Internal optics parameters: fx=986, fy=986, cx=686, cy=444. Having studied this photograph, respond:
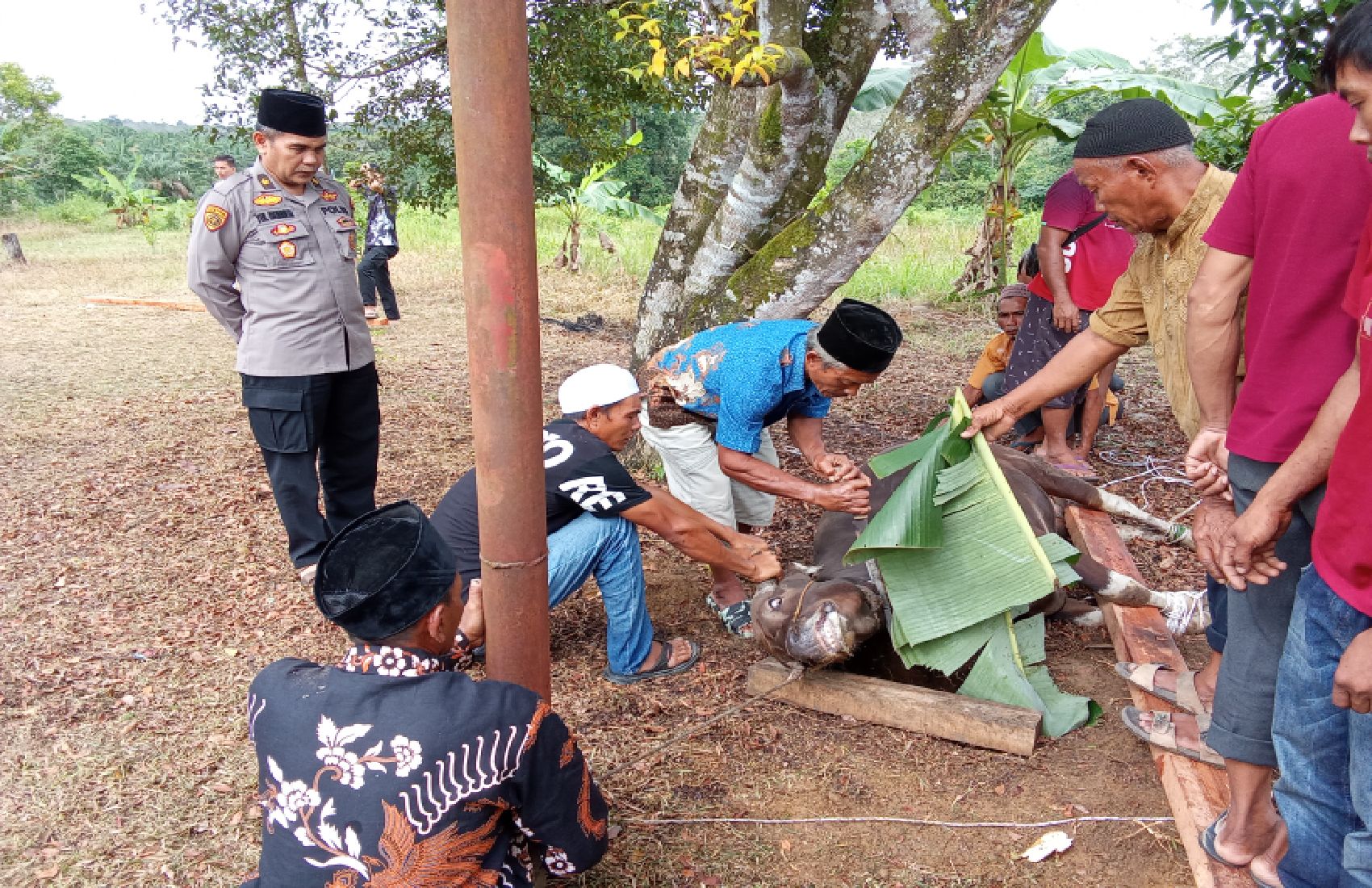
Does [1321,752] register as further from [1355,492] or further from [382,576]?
[382,576]

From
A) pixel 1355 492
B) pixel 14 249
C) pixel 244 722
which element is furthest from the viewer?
pixel 14 249

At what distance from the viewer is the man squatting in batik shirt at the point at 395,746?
6.75 feet

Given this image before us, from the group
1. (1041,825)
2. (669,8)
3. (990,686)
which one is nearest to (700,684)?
(990,686)

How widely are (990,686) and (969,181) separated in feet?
72.7

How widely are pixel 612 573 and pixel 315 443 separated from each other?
5.66ft

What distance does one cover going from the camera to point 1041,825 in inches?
124

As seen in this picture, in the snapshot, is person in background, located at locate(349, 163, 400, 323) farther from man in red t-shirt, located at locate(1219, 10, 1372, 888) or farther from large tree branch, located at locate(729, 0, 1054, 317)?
man in red t-shirt, located at locate(1219, 10, 1372, 888)

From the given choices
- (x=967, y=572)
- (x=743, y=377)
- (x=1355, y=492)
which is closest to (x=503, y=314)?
(x=1355, y=492)

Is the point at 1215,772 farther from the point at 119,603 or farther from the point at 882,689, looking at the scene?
the point at 119,603

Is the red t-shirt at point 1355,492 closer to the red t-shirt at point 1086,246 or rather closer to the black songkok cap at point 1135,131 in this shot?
the black songkok cap at point 1135,131

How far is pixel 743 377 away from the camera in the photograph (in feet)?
13.8

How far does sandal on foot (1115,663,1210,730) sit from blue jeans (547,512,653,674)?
192 centimetres

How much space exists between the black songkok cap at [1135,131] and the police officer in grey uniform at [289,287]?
10.7 ft

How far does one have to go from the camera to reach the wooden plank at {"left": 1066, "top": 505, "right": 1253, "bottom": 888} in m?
2.83
